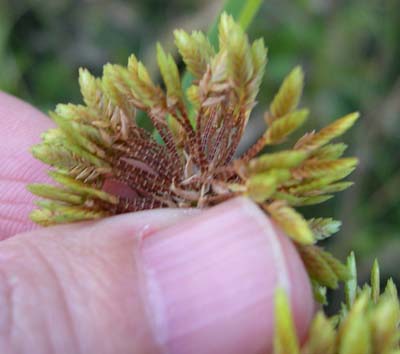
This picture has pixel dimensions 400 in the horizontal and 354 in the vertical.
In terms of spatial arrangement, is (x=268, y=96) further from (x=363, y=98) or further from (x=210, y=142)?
(x=210, y=142)

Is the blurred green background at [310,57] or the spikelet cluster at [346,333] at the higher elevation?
the blurred green background at [310,57]

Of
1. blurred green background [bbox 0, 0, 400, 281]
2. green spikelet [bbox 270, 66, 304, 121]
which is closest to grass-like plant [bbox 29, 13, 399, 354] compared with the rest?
green spikelet [bbox 270, 66, 304, 121]

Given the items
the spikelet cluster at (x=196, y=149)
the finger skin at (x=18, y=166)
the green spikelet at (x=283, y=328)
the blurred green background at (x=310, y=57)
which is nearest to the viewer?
the green spikelet at (x=283, y=328)

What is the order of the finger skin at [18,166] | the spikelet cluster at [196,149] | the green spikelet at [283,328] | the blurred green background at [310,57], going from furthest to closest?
the blurred green background at [310,57], the finger skin at [18,166], the spikelet cluster at [196,149], the green spikelet at [283,328]

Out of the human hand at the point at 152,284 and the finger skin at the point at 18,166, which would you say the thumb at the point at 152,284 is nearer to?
the human hand at the point at 152,284

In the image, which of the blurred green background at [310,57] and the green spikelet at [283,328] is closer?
the green spikelet at [283,328]

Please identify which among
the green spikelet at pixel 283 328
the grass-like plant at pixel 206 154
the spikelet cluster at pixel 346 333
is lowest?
the spikelet cluster at pixel 346 333

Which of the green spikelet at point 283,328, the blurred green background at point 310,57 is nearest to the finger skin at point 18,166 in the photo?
the blurred green background at point 310,57
